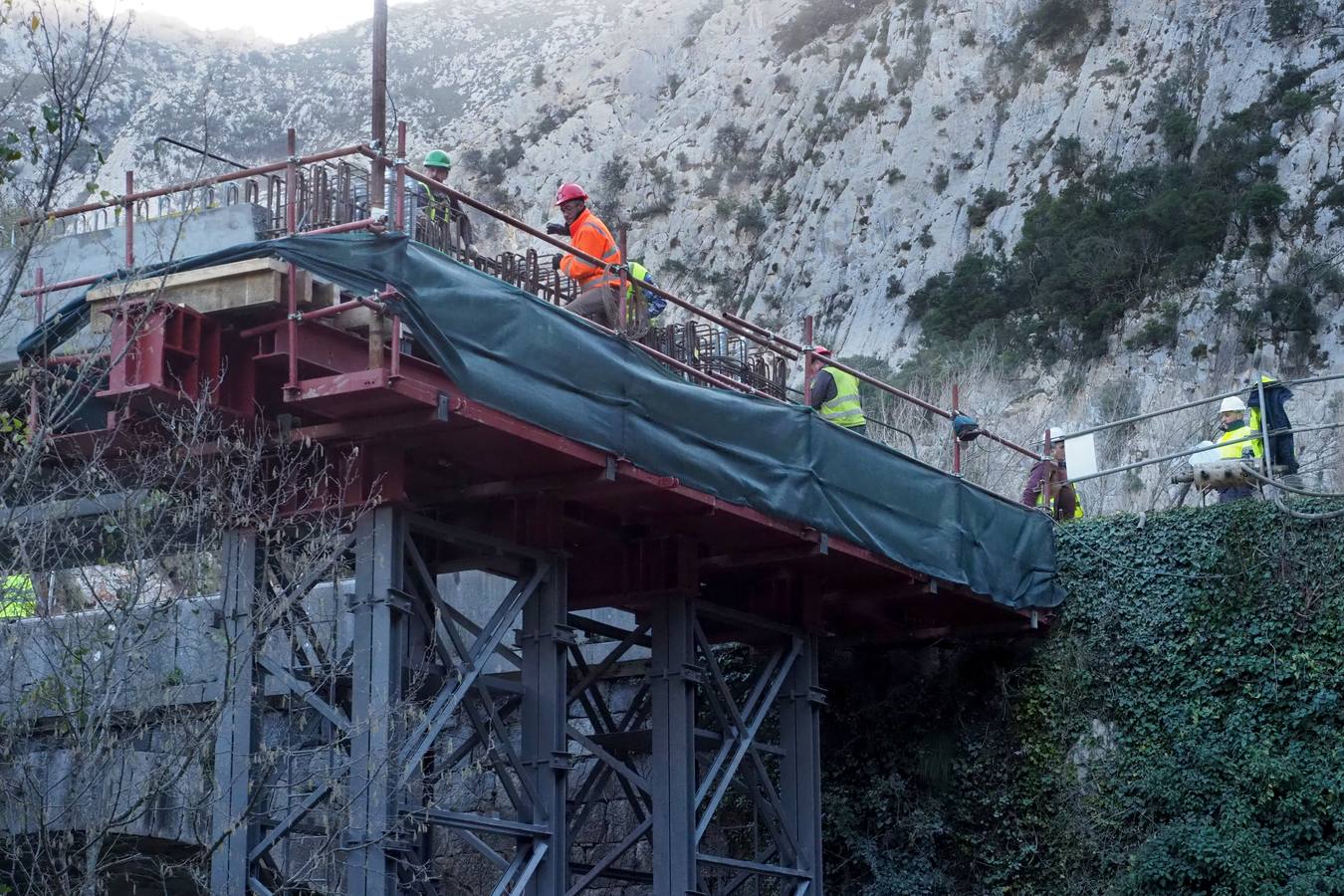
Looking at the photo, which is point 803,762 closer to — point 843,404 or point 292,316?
point 843,404

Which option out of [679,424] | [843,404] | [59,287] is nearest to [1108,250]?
[843,404]

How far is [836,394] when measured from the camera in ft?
55.7

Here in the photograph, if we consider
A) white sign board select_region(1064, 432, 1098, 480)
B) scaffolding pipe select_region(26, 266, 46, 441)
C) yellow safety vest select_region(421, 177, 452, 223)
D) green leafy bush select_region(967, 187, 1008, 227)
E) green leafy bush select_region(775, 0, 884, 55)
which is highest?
green leafy bush select_region(775, 0, 884, 55)

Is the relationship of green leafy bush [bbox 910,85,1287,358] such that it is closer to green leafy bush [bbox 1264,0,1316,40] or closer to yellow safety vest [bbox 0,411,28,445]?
green leafy bush [bbox 1264,0,1316,40]

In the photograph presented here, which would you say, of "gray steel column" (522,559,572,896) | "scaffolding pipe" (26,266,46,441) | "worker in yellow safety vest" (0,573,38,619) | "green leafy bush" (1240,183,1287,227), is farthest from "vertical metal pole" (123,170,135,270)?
"green leafy bush" (1240,183,1287,227)

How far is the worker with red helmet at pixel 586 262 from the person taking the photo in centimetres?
1397

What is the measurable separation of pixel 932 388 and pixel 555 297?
2716 cm

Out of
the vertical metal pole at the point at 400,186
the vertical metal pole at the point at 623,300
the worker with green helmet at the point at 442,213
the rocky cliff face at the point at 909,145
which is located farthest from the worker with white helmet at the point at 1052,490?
the rocky cliff face at the point at 909,145

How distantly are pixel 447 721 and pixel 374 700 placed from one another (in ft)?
5.86

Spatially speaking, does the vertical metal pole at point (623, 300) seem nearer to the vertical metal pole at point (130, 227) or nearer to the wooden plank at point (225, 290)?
the wooden plank at point (225, 290)

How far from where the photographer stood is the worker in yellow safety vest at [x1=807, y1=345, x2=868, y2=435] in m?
16.6

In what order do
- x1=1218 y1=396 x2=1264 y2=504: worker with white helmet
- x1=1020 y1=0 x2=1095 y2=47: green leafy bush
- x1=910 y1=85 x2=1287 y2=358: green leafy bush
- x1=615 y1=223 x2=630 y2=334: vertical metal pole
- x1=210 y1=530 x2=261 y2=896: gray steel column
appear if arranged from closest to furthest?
x1=210 y1=530 x2=261 y2=896: gray steel column < x1=615 y1=223 x2=630 y2=334: vertical metal pole < x1=1218 y1=396 x2=1264 y2=504: worker with white helmet < x1=910 y1=85 x2=1287 y2=358: green leafy bush < x1=1020 y1=0 x2=1095 y2=47: green leafy bush

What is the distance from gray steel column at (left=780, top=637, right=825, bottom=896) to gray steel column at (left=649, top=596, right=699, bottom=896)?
6.13 feet

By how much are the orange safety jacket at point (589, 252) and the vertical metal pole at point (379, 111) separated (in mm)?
1820
